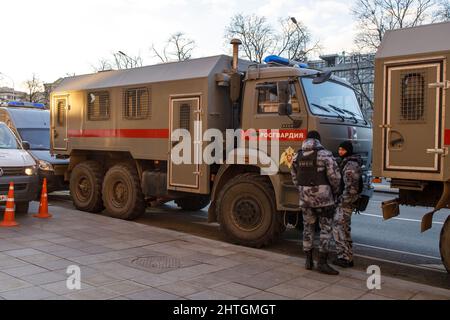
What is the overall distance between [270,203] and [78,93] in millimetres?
6070

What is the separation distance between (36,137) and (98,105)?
13.8ft

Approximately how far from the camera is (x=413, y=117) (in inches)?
232

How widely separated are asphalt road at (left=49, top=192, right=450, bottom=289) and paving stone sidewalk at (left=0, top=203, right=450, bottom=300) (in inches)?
32.6

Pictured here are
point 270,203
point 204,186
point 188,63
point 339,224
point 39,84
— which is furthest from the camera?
point 39,84

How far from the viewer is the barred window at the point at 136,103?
9523 millimetres

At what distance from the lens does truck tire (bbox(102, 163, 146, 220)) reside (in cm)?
998

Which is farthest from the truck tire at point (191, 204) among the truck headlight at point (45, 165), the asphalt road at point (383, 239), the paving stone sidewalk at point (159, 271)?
the truck headlight at point (45, 165)

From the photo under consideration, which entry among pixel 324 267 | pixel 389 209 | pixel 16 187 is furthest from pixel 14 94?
pixel 389 209

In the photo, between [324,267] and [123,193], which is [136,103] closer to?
[123,193]

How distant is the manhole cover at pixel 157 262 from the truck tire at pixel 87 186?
446 centimetres

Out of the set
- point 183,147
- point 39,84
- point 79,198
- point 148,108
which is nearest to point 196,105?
point 183,147

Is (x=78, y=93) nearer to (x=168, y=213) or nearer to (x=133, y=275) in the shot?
(x=168, y=213)

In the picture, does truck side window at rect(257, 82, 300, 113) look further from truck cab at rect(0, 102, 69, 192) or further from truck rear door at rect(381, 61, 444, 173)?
truck cab at rect(0, 102, 69, 192)

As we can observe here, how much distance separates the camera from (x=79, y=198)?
11273mm
